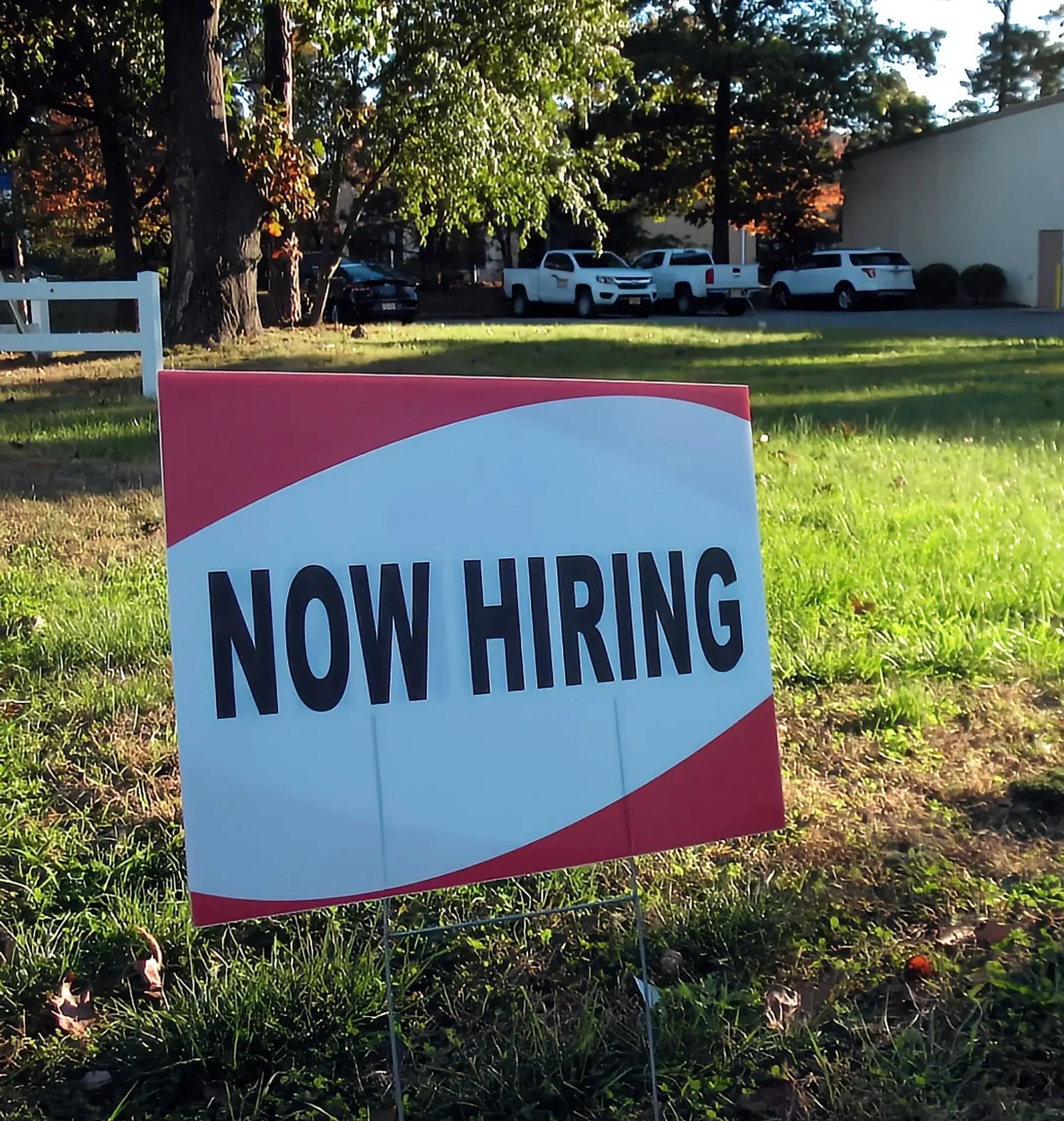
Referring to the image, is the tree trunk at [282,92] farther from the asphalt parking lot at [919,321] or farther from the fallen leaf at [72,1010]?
the fallen leaf at [72,1010]

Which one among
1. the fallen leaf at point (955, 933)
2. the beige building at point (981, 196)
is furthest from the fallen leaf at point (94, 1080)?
the beige building at point (981, 196)

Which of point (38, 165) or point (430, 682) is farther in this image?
point (38, 165)

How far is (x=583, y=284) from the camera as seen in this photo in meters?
28.3

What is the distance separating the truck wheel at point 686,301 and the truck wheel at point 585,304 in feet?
9.04

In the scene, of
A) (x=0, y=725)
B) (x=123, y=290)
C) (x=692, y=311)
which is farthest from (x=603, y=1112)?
(x=692, y=311)

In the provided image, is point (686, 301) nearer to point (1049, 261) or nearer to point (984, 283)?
point (984, 283)

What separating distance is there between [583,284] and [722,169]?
12.0 meters

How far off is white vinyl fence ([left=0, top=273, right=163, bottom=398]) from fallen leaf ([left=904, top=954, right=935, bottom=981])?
8.02 metres

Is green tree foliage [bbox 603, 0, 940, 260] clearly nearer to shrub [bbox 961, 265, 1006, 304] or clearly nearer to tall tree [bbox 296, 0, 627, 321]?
shrub [bbox 961, 265, 1006, 304]

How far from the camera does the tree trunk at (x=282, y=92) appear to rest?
1639 cm

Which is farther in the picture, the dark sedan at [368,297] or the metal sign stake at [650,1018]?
the dark sedan at [368,297]

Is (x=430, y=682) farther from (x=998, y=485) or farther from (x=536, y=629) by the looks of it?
(x=998, y=485)

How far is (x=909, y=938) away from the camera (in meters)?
2.70

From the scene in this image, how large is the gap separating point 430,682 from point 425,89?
55.1 ft
